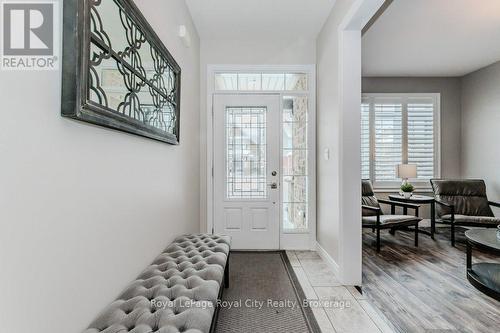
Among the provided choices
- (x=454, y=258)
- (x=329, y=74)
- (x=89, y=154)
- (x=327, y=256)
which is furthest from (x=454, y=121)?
(x=89, y=154)

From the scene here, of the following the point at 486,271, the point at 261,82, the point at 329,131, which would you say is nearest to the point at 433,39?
the point at 329,131

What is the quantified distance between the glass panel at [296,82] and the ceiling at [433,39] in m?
1.01

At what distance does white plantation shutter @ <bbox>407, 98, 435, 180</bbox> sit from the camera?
5.09 metres

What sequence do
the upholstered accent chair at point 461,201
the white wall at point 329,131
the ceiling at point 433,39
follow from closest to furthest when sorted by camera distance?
the white wall at point 329,131 → the ceiling at point 433,39 → the upholstered accent chair at point 461,201

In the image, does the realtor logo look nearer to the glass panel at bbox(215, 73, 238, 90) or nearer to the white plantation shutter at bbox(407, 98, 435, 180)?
the glass panel at bbox(215, 73, 238, 90)

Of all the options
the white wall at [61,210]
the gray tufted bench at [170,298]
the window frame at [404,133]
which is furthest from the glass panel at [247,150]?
the window frame at [404,133]

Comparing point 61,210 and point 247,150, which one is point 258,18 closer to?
point 247,150

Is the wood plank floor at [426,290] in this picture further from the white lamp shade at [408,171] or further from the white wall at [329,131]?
the white lamp shade at [408,171]

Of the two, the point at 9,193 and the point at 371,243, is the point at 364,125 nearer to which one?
the point at 371,243

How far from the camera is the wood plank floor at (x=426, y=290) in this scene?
6.48 feet

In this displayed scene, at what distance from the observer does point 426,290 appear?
2.47 m

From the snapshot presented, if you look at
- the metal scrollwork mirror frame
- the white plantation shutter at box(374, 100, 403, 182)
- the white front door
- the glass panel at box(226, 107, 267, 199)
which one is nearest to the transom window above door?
the white front door

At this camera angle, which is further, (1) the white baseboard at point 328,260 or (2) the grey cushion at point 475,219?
(2) the grey cushion at point 475,219

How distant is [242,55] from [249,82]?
1.22 feet
